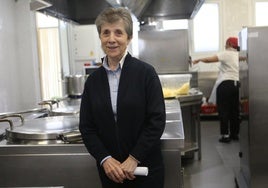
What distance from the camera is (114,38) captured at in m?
1.11

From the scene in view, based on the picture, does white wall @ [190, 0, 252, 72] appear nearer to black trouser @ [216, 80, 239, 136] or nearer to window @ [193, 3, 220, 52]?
window @ [193, 3, 220, 52]

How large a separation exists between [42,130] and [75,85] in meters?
1.49

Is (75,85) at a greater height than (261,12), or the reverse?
(261,12)

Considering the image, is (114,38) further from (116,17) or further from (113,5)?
(113,5)

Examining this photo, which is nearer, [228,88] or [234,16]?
[228,88]

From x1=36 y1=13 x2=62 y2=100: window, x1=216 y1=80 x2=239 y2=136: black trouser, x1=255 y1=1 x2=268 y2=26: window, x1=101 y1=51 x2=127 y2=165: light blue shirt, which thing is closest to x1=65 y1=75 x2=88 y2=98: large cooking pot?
x1=101 y1=51 x2=127 y2=165: light blue shirt

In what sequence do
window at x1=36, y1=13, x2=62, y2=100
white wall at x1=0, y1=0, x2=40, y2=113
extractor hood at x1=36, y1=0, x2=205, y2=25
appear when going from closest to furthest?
extractor hood at x1=36, y1=0, x2=205, y2=25, white wall at x1=0, y1=0, x2=40, y2=113, window at x1=36, y1=13, x2=62, y2=100

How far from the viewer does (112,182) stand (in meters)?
1.18

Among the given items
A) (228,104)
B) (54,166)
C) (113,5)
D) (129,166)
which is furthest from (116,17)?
(228,104)

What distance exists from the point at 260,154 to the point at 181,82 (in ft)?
3.13

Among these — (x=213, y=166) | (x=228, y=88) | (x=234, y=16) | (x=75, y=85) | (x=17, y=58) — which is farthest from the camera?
(x=234, y=16)

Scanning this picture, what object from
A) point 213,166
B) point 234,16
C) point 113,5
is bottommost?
point 213,166

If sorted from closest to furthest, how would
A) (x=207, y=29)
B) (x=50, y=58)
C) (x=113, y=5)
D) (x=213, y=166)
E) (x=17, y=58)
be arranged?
(x=113, y=5), (x=213, y=166), (x=17, y=58), (x=50, y=58), (x=207, y=29)

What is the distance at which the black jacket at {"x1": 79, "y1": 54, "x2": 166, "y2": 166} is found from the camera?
3.66ft
